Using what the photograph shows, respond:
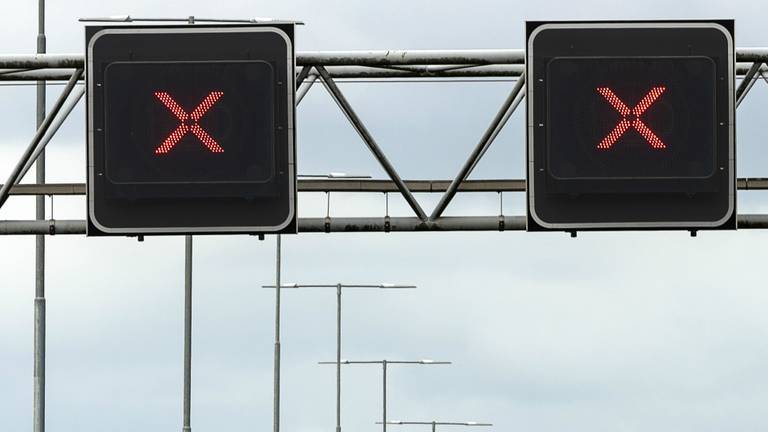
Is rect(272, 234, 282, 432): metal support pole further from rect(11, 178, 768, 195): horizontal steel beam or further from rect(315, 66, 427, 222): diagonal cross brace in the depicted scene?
rect(315, 66, 427, 222): diagonal cross brace

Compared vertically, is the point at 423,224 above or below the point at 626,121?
below

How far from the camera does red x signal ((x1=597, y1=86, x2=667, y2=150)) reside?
2420 centimetres

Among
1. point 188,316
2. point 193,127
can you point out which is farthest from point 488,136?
point 188,316

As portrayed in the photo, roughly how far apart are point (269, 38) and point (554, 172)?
3041 millimetres

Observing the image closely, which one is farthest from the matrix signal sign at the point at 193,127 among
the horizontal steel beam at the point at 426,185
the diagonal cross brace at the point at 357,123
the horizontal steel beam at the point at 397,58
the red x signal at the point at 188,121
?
the horizontal steel beam at the point at 426,185

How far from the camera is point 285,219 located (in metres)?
24.9

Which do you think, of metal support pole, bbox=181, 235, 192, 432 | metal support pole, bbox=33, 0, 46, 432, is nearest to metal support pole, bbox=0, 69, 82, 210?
metal support pole, bbox=33, 0, 46, 432

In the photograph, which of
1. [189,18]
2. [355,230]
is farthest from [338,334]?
[355,230]

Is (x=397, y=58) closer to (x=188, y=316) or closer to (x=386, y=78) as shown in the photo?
(x=386, y=78)

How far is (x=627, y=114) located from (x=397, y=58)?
256 cm

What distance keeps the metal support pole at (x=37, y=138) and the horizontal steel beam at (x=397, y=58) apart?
0.20 meters

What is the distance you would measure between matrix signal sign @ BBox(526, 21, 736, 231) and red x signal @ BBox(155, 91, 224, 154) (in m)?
3.03

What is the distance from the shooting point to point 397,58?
25.4 m

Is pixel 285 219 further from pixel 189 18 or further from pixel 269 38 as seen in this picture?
pixel 189 18
